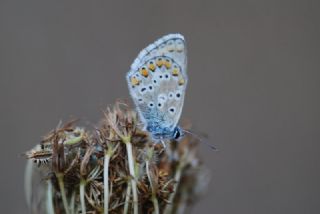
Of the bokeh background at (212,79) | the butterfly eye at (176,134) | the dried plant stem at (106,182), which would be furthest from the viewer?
the bokeh background at (212,79)

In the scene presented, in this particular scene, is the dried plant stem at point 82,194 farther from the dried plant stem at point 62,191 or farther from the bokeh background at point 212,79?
the bokeh background at point 212,79

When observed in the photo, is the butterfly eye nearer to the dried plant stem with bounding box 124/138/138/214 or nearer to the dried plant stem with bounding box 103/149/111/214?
the dried plant stem with bounding box 124/138/138/214

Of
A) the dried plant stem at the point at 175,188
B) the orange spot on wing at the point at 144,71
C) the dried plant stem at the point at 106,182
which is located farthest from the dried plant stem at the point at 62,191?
the orange spot on wing at the point at 144,71

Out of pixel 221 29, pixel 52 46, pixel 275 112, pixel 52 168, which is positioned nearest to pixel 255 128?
pixel 275 112

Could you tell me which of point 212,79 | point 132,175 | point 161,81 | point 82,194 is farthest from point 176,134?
point 212,79

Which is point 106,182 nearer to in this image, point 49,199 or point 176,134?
point 49,199

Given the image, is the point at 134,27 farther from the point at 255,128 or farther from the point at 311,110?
the point at 311,110

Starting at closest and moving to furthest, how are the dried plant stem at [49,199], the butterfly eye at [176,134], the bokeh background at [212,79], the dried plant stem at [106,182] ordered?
Result: 1. the dried plant stem at [106,182]
2. the dried plant stem at [49,199]
3. the butterfly eye at [176,134]
4. the bokeh background at [212,79]
